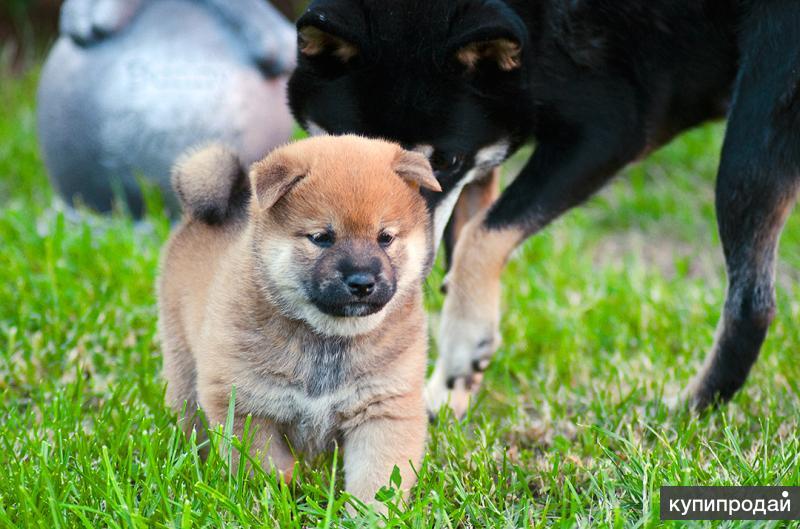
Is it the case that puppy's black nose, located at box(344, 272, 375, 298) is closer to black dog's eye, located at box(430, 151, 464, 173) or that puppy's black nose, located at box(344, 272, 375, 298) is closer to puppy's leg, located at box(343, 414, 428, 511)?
puppy's leg, located at box(343, 414, 428, 511)

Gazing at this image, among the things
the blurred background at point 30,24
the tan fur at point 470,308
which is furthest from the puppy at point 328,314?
the blurred background at point 30,24

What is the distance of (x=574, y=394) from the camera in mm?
3449

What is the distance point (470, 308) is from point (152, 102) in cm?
210

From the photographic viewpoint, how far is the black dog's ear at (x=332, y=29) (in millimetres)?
3051

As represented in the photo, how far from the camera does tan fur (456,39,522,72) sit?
3.10 metres

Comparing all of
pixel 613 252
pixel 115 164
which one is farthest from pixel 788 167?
pixel 115 164

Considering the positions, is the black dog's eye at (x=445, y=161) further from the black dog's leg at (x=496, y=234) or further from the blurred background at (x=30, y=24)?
the blurred background at (x=30, y=24)

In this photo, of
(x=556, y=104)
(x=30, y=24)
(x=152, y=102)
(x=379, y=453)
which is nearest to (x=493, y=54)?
(x=556, y=104)

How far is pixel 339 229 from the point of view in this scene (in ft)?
7.90

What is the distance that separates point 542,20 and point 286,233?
139 centimetres

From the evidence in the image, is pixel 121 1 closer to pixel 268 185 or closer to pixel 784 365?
pixel 268 185

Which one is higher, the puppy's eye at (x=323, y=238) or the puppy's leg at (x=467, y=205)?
the puppy's eye at (x=323, y=238)

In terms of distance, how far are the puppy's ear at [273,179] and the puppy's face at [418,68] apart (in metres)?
0.72

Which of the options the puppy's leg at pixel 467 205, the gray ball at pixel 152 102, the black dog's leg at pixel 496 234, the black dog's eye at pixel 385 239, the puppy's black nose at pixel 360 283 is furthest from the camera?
the gray ball at pixel 152 102
